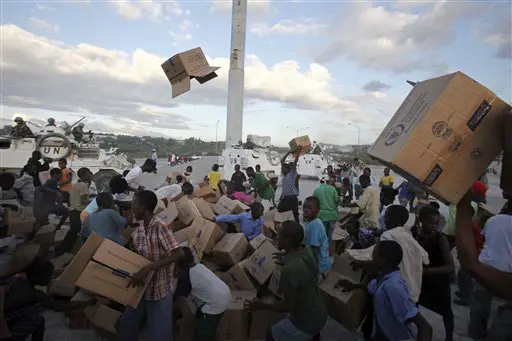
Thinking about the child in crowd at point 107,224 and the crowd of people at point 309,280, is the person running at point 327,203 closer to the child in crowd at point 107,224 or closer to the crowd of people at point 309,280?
the crowd of people at point 309,280

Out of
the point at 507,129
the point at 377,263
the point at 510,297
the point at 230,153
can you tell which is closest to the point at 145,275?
the point at 377,263

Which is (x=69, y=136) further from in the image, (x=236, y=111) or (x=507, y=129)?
(x=507, y=129)

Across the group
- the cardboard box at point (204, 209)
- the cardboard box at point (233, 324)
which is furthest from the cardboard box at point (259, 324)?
the cardboard box at point (204, 209)

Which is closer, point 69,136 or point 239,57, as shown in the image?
point 69,136

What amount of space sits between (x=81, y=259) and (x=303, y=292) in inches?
72.3

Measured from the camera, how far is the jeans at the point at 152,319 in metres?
2.92

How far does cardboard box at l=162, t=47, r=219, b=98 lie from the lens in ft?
20.6

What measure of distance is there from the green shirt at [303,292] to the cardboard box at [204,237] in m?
2.04

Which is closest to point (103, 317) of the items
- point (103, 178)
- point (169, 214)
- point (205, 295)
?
point (205, 295)

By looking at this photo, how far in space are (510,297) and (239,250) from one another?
3.29m

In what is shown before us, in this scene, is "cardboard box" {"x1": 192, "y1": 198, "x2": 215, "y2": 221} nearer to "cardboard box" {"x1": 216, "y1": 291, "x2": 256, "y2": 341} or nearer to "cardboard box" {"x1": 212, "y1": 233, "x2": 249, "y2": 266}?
"cardboard box" {"x1": 212, "y1": 233, "x2": 249, "y2": 266}

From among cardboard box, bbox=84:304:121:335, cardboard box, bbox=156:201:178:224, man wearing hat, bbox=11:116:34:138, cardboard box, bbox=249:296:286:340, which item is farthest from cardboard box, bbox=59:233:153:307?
man wearing hat, bbox=11:116:34:138

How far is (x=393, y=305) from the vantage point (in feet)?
8.35

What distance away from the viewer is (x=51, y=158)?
1228 centimetres
